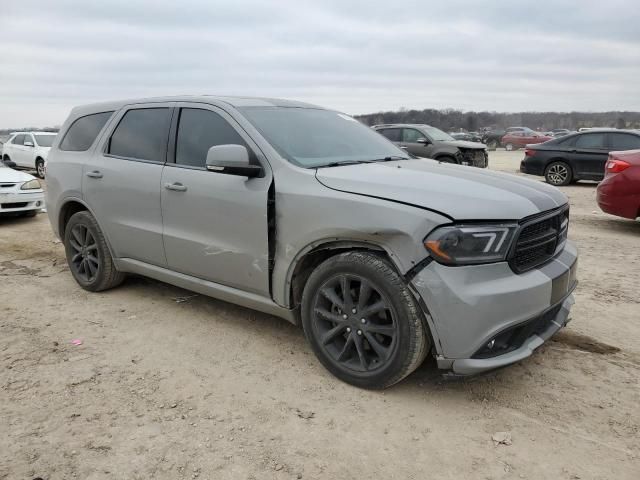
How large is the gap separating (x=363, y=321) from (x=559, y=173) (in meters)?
12.4

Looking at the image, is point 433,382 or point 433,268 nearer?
point 433,268

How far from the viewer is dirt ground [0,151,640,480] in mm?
2527

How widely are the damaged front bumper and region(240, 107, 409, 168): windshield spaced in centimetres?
122

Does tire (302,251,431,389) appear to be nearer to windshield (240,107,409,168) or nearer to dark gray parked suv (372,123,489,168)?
windshield (240,107,409,168)

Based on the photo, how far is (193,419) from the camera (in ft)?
9.51

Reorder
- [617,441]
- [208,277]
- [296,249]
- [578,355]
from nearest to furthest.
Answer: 1. [617,441]
2. [296,249]
3. [578,355]
4. [208,277]

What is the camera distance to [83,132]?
504 centimetres

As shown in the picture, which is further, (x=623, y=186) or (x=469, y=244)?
(x=623, y=186)

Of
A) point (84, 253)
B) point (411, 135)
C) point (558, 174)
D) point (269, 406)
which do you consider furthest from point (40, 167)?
point (269, 406)

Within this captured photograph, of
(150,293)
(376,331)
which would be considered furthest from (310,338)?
(150,293)

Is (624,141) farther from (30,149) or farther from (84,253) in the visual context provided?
(30,149)

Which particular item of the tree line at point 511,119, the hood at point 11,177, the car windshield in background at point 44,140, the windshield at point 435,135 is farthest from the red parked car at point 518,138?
the hood at point 11,177

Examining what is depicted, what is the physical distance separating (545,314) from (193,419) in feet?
6.82

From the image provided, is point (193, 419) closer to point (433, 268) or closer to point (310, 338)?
point (310, 338)
